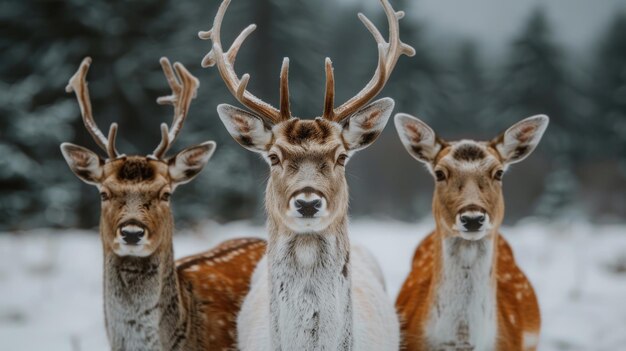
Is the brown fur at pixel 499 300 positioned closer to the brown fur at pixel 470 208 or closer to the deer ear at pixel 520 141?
the brown fur at pixel 470 208

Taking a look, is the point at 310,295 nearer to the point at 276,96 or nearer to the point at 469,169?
the point at 469,169

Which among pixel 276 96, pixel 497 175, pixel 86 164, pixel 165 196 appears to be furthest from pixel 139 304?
pixel 276 96

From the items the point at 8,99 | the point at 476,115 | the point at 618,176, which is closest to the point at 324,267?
the point at 8,99

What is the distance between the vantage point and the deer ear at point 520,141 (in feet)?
15.3

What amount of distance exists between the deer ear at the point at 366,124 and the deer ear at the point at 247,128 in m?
0.48

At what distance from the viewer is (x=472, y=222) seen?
13.5ft

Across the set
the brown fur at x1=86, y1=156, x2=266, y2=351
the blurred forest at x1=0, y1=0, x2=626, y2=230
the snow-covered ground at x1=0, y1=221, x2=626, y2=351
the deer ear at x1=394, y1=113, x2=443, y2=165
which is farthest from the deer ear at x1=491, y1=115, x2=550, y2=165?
the blurred forest at x1=0, y1=0, x2=626, y2=230

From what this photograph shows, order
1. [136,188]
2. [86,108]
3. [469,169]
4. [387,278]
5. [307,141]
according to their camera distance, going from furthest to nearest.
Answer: [387,278] → [86,108] → [469,169] → [136,188] → [307,141]

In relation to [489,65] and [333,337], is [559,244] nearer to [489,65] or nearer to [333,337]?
[333,337]

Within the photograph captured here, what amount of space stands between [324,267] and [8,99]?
11.9m

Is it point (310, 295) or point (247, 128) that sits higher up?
point (247, 128)

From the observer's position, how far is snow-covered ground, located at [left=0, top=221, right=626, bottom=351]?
21.9ft

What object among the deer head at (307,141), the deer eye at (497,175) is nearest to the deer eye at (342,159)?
the deer head at (307,141)

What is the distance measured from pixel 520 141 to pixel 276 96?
17143 millimetres
